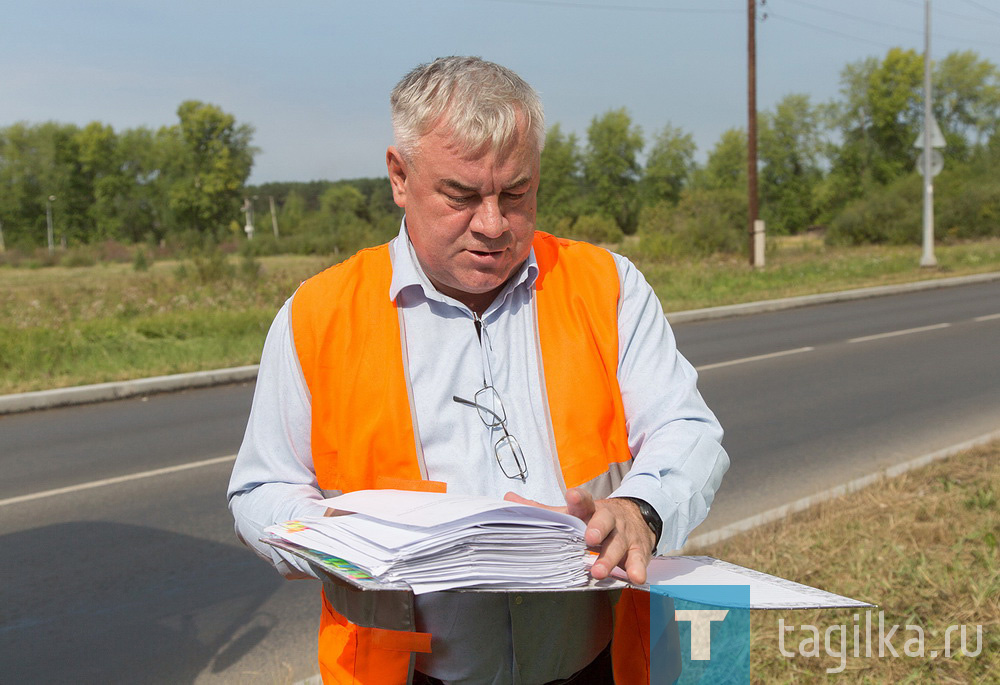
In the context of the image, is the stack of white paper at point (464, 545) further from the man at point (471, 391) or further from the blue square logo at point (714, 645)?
the blue square logo at point (714, 645)

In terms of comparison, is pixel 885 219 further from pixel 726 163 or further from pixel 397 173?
pixel 397 173

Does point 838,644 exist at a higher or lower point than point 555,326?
lower

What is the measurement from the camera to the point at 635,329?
184cm

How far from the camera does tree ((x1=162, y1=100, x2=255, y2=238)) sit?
249 ft

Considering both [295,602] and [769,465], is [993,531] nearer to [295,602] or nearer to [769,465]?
[769,465]

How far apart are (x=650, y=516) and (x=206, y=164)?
80.3 m

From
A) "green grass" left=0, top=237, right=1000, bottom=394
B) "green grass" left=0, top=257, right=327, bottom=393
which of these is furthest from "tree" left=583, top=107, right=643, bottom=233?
"green grass" left=0, top=257, right=327, bottom=393

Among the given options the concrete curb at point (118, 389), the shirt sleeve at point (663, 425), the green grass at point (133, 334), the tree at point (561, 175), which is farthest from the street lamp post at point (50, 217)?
the shirt sleeve at point (663, 425)

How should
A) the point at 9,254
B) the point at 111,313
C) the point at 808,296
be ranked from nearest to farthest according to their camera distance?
1. the point at 111,313
2. the point at 808,296
3. the point at 9,254

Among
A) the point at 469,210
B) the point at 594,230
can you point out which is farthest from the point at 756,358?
the point at 594,230

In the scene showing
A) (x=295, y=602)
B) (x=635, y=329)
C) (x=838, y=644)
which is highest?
(x=635, y=329)

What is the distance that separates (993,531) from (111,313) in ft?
50.2

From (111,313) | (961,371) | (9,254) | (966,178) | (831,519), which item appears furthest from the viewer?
(9,254)

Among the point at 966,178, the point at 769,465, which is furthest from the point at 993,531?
the point at 966,178
